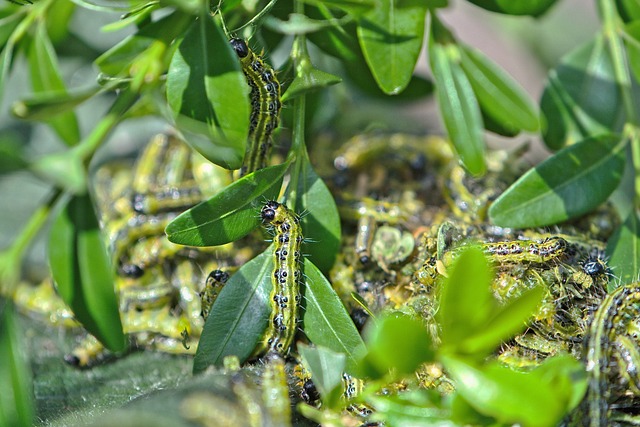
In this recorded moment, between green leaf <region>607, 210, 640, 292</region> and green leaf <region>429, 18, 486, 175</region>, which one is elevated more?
green leaf <region>429, 18, 486, 175</region>

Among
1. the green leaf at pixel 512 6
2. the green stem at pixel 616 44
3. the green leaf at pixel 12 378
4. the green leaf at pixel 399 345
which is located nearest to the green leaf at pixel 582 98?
the green stem at pixel 616 44

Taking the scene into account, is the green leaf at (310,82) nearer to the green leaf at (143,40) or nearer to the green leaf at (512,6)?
the green leaf at (143,40)

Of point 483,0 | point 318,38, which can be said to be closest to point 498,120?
point 483,0

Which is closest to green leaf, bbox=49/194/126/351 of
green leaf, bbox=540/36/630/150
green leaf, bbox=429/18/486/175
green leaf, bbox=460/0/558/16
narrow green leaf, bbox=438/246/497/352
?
narrow green leaf, bbox=438/246/497/352

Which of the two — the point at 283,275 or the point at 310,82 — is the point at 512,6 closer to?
the point at 310,82

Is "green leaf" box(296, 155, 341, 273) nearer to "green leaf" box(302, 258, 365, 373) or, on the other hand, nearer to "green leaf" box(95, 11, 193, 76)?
"green leaf" box(302, 258, 365, 373)

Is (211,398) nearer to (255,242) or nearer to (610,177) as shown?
(255,242)
